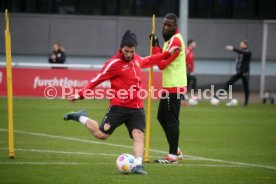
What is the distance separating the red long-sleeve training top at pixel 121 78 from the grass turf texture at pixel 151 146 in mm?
1191

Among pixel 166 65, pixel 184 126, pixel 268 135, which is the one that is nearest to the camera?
pixel 166 65

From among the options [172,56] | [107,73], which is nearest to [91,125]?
[107,73]

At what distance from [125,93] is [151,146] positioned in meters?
4.36

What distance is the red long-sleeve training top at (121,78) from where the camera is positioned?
12.9 meters

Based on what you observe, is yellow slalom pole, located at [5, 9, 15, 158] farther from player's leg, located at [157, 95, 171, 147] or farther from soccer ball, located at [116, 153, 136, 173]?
player's leg, located at [157, 95, 171, 147]

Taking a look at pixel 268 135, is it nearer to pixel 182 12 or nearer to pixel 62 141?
pixel 62 141

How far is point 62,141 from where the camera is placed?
17547 mm

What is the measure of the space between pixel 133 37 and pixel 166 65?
136 centimetres

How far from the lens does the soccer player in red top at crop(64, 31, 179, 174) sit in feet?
42.2

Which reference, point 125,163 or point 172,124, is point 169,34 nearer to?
point 172,124

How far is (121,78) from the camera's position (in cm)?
1302

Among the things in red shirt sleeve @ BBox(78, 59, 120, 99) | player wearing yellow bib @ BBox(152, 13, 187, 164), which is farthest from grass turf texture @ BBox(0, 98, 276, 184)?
red shirt sleeve @ BBox(78, 59, 120, 99)

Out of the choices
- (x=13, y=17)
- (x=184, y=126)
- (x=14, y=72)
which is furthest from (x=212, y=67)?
(x=184, y=126)

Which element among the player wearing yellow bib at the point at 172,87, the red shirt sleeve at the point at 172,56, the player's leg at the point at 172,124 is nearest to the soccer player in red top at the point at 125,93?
the red shirt sleeve at the point at 172,56
